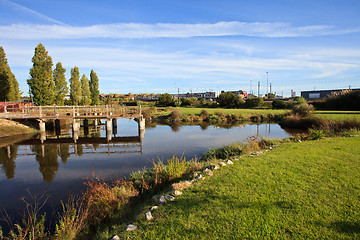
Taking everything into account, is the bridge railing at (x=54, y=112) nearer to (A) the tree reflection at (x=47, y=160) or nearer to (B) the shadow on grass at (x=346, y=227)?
(A) the tree reflection at (x=47, y=160)

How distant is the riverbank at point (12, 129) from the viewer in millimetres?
19653

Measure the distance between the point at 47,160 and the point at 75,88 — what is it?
34.7 meters

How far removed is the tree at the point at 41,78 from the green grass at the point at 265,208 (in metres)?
31.2

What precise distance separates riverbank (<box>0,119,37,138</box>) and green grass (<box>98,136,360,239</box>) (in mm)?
21285

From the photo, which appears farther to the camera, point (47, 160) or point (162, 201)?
point (47, 160)

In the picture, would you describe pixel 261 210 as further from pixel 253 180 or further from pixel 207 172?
pixel 207 172

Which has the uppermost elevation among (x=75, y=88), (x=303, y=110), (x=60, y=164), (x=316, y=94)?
(x=75, y=88)

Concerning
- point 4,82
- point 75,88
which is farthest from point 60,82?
point 4,82

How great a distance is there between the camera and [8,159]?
41.0ft

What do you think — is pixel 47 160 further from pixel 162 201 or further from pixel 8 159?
pixel 162 201

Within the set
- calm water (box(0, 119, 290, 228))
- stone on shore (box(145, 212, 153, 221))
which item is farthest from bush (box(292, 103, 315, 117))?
stone on shore (box(145, 212, 153, 221))

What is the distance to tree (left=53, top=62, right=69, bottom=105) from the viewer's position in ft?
124

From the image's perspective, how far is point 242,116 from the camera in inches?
1444

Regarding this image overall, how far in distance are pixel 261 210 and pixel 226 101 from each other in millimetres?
56732
